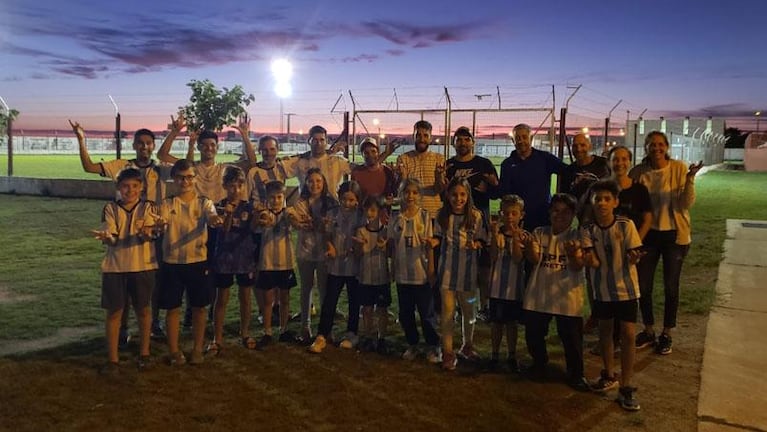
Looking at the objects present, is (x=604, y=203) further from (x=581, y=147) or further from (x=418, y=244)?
(x=418, y=244)

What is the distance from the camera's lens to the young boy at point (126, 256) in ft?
16.3

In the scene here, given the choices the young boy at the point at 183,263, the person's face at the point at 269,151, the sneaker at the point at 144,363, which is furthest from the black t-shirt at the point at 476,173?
the sneaker at the point at 144,363

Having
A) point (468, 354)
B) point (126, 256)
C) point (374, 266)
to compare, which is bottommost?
point (468, 354)

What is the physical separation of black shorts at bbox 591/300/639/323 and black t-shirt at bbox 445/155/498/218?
1.58 metres

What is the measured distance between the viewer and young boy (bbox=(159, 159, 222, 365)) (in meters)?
5.16

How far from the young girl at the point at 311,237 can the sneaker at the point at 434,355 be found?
3.77 feet

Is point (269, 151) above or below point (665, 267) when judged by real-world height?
above

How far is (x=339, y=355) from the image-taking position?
541cm

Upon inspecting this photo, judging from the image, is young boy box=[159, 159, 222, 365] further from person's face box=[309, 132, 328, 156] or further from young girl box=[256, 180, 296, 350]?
person's face box=[309, 132, 328, 156]

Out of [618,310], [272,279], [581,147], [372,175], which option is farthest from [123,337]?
[581,147]

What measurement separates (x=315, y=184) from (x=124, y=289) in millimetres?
1847

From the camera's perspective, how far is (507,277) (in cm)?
497

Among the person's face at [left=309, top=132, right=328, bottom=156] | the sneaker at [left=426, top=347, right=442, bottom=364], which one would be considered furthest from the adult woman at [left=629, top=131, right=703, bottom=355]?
the person's face at [left=309, top=132, right=328, bottom=156]

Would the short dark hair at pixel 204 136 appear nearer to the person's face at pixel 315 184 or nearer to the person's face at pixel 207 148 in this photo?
the person's face at pixel 207 148
